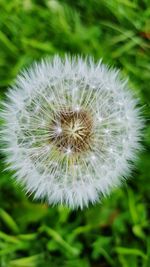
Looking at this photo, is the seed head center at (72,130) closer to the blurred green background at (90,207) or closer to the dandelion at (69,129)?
the dandelion at (69,129)

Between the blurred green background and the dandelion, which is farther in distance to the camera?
the blurred green background

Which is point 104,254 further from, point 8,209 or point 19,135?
point 19,135

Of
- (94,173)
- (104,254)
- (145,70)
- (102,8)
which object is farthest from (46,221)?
(102,8)

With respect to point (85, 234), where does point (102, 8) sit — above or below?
above

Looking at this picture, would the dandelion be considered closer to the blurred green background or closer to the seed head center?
the seed head center

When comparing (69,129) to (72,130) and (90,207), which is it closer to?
(72,130)

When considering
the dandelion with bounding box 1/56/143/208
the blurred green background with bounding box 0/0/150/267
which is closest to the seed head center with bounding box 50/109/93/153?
the dandelion with bounding box 1/56/143/208
